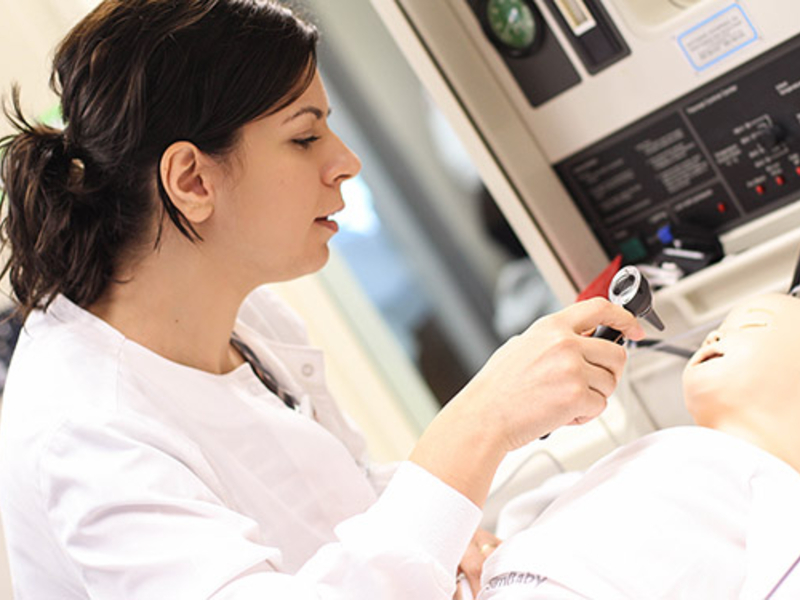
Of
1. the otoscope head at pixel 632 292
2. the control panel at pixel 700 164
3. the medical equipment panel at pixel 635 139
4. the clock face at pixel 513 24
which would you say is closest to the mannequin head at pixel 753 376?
the otoscope head at pixel 632 292

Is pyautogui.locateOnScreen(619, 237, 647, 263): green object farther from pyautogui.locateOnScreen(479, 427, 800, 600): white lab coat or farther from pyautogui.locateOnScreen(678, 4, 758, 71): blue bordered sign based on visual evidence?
pyautogui.locateOnScreen(479, 427, 800, 600): white lab coat

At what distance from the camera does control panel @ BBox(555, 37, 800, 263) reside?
5.78ft

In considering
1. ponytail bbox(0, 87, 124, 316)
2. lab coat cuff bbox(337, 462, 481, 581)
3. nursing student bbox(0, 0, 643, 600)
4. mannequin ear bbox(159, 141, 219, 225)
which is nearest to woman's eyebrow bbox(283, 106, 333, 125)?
nursing student bbox(0, 0, 643, 600)

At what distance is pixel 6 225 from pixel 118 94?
32 centimetres

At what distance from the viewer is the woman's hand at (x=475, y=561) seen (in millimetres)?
1413

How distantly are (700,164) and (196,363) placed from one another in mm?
987

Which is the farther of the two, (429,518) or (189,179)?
(189,179)

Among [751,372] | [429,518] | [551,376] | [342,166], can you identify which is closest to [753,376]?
[751,372]

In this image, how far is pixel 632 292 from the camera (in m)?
1.23

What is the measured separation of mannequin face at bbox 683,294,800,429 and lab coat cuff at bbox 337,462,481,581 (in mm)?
386

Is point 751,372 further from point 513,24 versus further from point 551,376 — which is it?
point 513,24

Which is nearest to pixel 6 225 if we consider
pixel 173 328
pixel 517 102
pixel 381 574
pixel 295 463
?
pixel 173 328

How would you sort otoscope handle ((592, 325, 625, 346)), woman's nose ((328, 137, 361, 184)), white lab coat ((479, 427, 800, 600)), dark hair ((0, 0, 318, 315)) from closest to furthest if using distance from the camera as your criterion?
1. white lab coat ((479, 427, 800, 600))
2. otoscope handle ((592, 325, 625, 346))
3. dark hair ((0, 0, 318, 315))
4. woman's nose ((328, 137, 361, 184))

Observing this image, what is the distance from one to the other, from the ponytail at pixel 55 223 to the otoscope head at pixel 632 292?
2.33ft
